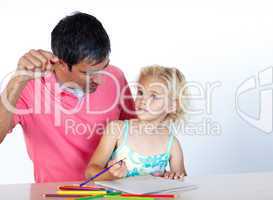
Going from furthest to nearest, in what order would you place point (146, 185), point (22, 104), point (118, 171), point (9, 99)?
point (22, 104) < point (9, 99) < point (118, 171) < point (146, 185)

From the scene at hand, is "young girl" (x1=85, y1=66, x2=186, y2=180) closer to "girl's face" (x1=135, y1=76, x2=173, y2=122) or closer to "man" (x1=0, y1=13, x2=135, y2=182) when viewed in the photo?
"girl's face" (x1=135, y1=76, x2=173, y2=122)

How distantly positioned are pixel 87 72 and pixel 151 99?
0.83 ft

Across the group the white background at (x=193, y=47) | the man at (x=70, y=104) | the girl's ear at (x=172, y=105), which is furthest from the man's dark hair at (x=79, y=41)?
the white background at (x=193, y=47)

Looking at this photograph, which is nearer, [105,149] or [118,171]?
[118,171]

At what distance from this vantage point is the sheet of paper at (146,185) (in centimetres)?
126

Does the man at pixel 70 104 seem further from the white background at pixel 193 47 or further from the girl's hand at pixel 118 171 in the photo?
the white background at pixel 193 47

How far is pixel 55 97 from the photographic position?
1848mm

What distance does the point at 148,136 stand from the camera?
1.76 metres

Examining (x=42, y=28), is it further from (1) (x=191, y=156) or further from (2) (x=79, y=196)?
(2) (x=79, y=196)

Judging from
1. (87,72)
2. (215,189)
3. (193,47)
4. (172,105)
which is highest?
(193,47)

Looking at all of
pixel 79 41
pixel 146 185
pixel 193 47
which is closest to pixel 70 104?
pixel 79 41

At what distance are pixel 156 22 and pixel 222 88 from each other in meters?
0.51

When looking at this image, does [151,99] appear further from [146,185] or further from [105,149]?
[146,185]

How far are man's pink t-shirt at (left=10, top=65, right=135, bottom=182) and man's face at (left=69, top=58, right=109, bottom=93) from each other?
0.52 feet
